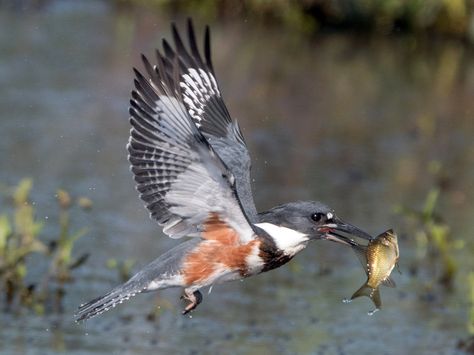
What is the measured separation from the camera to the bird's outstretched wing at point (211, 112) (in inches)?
270

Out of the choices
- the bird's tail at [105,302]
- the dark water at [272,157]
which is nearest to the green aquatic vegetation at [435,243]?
the dark water at [272,157]

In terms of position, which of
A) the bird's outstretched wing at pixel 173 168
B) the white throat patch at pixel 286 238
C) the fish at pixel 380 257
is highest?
the bird's outstretched wing at pixel 173 168

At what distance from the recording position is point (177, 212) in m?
6.54

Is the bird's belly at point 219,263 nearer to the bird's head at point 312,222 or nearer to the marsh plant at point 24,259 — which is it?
the bird's head at point 312,222

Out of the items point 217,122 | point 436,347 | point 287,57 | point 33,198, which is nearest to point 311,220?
point 217,122

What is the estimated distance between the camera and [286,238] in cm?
650

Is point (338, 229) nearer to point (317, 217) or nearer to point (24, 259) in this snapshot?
point (317, 217)

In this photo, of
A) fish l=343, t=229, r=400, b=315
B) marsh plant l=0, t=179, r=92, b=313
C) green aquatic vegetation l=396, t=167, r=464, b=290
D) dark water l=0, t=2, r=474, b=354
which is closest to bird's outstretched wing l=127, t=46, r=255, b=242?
fish l=343, t=229, r=400, b=315

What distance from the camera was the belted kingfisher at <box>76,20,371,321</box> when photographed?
6312 millimetres

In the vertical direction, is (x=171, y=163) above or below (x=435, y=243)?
above

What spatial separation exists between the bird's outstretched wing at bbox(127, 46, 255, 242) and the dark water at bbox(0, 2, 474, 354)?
2.13 metres

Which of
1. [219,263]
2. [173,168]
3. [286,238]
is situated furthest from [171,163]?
[286,238]

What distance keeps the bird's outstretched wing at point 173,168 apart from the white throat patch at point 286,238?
0.11 meters

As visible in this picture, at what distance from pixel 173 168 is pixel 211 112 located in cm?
102
